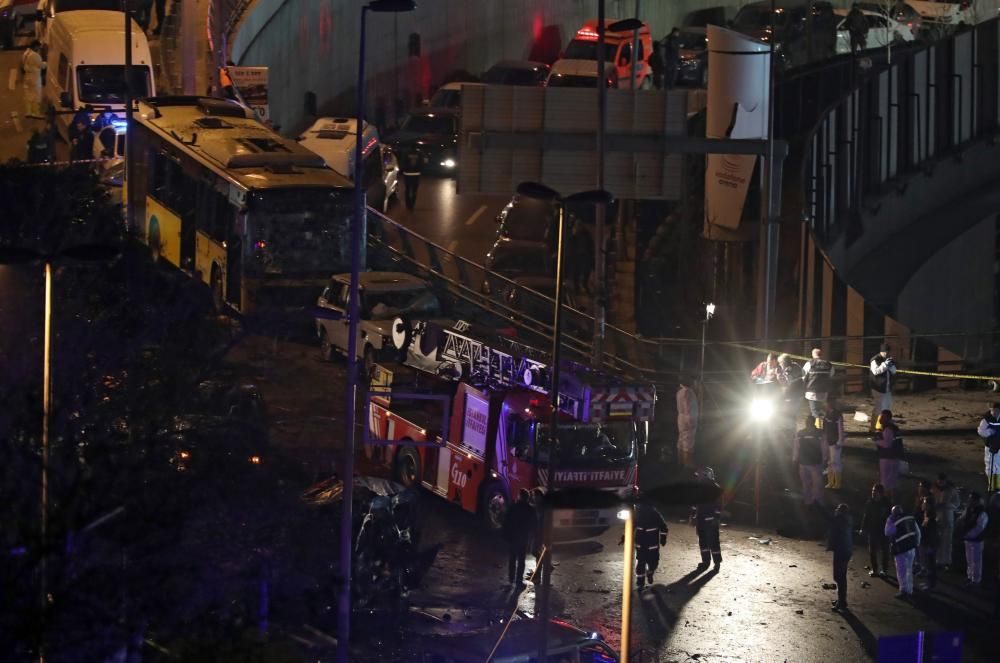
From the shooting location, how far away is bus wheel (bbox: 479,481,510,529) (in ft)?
75.5

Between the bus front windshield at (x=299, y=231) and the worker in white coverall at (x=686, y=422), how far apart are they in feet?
24.8

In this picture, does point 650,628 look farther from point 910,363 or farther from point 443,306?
point 910,363

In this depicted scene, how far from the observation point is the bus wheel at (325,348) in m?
30.9

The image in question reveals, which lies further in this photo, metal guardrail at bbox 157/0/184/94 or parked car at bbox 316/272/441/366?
metal guardrail at bbox 157/0/184/94

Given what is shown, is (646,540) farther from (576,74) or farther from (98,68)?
(576,74)

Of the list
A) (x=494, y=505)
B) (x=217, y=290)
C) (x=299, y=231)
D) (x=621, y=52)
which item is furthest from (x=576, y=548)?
(x=621, y=52)

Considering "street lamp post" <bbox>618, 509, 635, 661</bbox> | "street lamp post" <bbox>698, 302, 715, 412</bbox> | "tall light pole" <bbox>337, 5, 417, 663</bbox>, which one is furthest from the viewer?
"street lamp post" <bbox>698, 302, 715, 412</bbox>

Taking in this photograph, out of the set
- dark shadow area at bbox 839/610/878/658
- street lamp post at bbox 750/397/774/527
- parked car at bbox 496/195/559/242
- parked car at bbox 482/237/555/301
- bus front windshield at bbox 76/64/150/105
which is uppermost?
bus front windshield at bbox 76/64/150/105

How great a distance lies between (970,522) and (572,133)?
966 cm

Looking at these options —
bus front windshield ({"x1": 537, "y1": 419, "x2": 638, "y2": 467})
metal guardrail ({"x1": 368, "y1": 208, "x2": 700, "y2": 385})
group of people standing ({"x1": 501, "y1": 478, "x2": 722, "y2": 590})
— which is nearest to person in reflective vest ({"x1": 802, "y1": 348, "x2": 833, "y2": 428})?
metal guardrail ({"x1": 368, "y1": 208, "x2": 700, "y2": 385})

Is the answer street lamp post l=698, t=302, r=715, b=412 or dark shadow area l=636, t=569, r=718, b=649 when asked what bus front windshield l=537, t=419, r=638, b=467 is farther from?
street lamp post l=698, t=302, r=715, b=412

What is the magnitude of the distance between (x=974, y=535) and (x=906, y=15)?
105 ft

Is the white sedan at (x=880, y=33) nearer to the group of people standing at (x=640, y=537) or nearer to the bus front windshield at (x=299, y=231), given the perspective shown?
the bus front windshield at (x=299, y=231)

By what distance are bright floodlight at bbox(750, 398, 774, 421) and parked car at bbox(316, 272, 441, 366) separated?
233 inches
